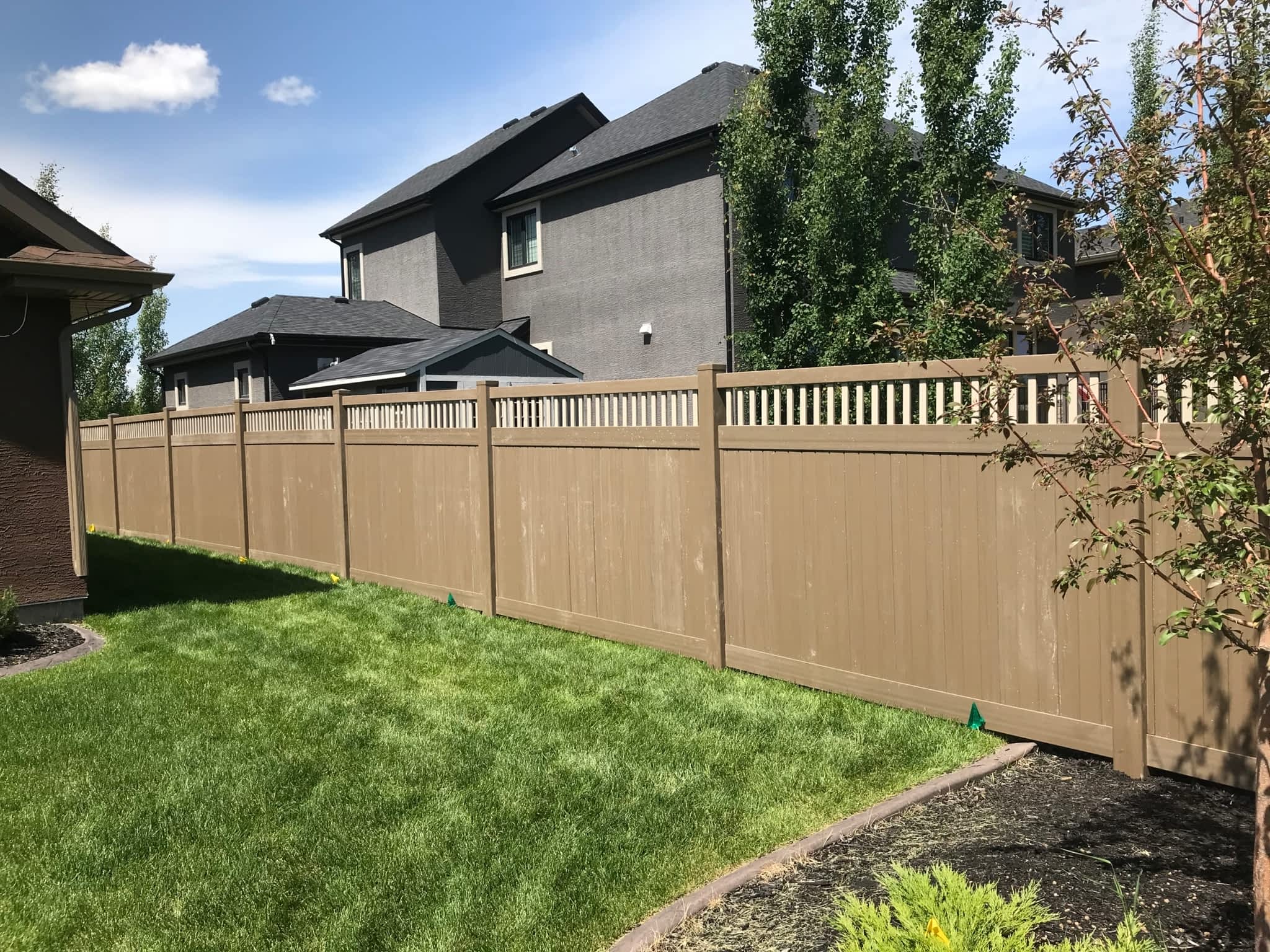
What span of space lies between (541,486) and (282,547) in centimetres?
552

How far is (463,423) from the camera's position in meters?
9.01

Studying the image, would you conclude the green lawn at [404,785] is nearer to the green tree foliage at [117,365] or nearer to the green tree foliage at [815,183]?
the green tree foliage at [815,183]

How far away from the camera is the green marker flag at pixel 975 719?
5.29m

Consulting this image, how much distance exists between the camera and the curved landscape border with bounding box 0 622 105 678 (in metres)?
7.34

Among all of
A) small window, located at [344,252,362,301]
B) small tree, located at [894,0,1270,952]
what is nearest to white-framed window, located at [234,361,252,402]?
small window, located at [344,252,362,301]

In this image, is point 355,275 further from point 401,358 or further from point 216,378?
point 401,358

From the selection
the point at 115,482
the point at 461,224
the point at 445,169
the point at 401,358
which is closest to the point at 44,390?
the point at 115,482

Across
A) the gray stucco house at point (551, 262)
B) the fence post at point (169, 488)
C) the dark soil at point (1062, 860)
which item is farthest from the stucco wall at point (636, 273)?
the dark soil at point (1062, 860)

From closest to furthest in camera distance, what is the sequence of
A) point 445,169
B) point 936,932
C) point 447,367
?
point 936,932 → point 447,367 → point 445,169

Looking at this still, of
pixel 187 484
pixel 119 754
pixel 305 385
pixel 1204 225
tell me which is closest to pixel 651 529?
pixel 119 754

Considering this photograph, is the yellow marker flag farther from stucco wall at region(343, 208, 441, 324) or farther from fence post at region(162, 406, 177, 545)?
stucco wall at region(343, 208, 441, 324)

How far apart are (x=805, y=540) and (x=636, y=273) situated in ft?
49.1

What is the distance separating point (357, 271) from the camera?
90.8ft

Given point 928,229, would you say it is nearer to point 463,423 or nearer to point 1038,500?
point 463,423
